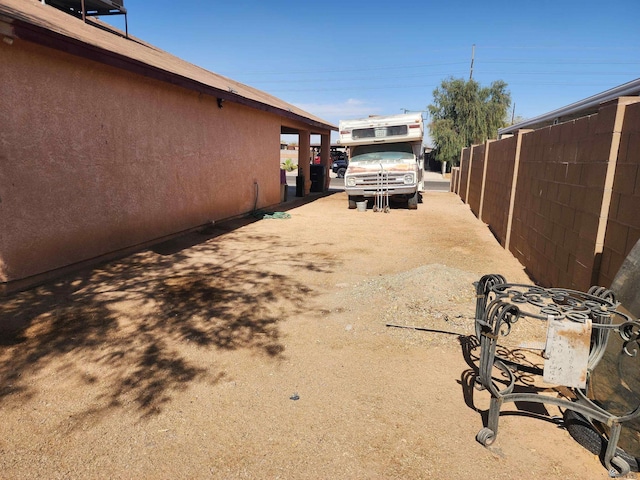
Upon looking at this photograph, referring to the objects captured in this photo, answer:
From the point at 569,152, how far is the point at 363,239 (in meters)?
4.94

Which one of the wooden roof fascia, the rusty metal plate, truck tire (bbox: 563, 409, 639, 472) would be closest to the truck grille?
the wooden roof fascia

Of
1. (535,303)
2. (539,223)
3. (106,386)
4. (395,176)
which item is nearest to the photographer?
(535,303)

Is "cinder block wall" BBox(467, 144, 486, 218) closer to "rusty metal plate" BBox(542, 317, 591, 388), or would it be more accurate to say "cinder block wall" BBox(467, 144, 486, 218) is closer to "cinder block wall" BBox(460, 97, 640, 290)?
"cinder block wall" BBox(460, 97, 640, 290)

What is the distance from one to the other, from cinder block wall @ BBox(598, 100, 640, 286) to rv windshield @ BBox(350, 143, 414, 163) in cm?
1065

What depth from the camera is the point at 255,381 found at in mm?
3488

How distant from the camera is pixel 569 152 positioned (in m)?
5.15

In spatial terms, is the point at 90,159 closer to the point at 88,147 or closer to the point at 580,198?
the point at 88,147

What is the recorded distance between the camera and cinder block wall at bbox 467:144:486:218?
13.3 m

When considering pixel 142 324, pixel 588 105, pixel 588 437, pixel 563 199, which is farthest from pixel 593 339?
pixel 588 105

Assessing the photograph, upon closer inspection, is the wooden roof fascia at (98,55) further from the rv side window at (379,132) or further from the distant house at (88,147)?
the rv side window at (379,132)

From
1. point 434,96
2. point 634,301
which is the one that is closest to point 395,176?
point 634,301

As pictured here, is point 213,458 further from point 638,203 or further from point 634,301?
point 638,203

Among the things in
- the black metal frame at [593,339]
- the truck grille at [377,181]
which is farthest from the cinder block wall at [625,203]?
the truck grille at [377,181]

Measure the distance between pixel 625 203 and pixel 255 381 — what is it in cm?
364
